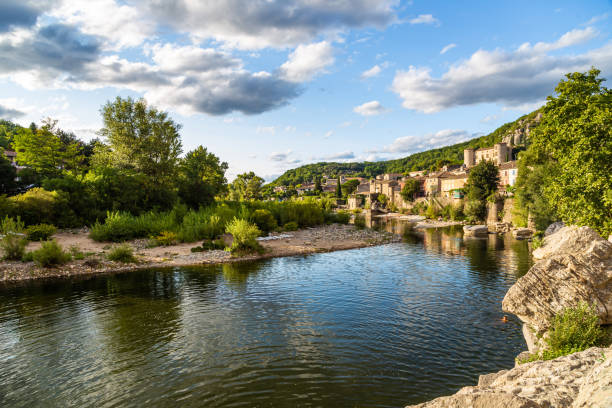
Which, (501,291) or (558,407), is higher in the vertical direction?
(558,407)

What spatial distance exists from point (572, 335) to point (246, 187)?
240ft

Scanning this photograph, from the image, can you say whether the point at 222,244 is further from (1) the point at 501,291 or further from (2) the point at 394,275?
(1) the point at 501,291

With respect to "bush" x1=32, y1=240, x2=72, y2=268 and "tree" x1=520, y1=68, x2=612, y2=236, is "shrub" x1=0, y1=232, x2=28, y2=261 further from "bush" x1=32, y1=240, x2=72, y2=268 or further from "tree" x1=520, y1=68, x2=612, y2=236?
"tree" x1=520, y1=68, x2=612, y2=236

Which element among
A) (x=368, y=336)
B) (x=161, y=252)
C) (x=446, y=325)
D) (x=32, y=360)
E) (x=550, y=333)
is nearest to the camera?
(x=550, y=333)

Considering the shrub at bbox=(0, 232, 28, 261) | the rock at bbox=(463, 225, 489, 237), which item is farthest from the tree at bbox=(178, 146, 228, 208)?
the rock at bbox=(463, 225, 489, 237)

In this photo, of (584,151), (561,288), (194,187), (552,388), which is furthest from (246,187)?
(552,388)

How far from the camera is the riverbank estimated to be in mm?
18609

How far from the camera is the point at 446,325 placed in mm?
10930

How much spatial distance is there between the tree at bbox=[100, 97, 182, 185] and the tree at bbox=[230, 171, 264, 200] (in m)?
33.3

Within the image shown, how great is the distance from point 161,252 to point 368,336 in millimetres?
18879

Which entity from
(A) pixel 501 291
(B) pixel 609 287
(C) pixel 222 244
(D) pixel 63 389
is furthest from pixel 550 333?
(C) pixel 222 244

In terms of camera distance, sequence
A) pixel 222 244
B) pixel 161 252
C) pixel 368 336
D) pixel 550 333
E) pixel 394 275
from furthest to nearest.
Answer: pixel 222 244, pixel 161 252, pixel 394 275, pixel 368 336, pixel 550 333

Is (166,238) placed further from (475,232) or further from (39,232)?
(475,232)

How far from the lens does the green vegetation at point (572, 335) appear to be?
20.7 ft
